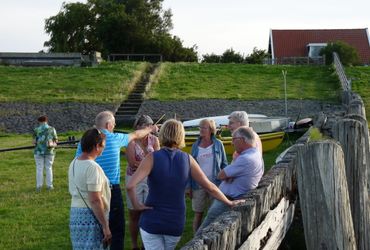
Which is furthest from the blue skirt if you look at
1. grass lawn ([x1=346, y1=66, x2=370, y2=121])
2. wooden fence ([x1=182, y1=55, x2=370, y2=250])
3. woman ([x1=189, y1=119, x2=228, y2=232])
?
grass lawn ([x1=346, y1=66, x2=370, y2=121])

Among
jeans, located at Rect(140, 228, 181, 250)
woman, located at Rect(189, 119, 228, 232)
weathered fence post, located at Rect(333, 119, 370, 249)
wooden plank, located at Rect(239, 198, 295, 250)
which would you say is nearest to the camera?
wooden plank, located at Rect(239, 198, 295, 250)

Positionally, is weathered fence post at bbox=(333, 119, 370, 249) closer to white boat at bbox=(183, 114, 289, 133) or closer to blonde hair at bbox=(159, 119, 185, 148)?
blonde hair at bbox=(159, 119, 185, 148)

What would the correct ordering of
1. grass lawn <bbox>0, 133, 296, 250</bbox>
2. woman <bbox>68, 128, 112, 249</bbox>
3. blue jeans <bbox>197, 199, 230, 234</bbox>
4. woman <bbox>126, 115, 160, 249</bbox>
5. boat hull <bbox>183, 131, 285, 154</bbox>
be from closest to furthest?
woman <bbox>68, 128, 112, 249</bbox>
blue jeans <bbox>197, 199, 230, 234</bbox>
woman <bbox>126, 115, 160, 249</bbox>
grass lawn <bbox>0, 133, 296, 250</bbox>
boat hull <bbox>183, 131, 285, 154</bbox>

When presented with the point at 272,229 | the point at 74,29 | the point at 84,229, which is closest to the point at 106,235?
the point at 84,229

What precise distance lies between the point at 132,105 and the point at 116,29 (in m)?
30.8

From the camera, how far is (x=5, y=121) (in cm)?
2742

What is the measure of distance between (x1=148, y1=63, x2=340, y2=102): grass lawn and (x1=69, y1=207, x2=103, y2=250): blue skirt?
81.9 ft

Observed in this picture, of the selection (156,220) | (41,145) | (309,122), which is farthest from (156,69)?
(156,220)

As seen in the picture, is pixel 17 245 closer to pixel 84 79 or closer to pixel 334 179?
pixel 334 179

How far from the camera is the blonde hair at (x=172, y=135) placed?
5.36 m

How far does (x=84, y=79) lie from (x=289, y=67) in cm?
1377

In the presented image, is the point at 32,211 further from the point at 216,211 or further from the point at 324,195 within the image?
the point at 324,195

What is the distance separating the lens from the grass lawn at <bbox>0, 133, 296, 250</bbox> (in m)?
8.42

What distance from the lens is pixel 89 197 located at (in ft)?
19.0
